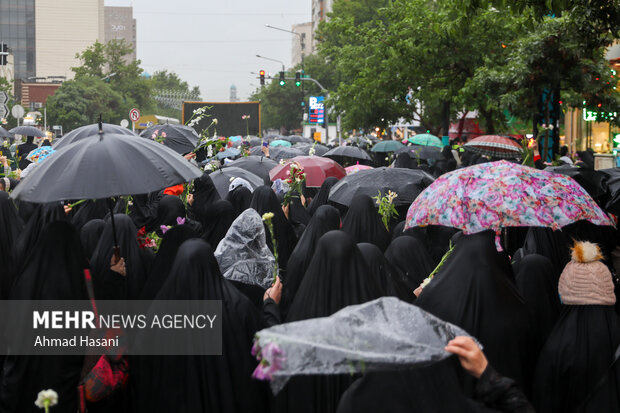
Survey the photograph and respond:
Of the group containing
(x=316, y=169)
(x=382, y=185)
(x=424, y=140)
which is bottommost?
(x=382, y=185)

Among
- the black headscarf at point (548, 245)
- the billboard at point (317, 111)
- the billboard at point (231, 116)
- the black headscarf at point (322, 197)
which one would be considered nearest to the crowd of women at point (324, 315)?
the black headscarf at point (548, 245)

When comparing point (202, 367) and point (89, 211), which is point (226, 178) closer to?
point (89, 211)

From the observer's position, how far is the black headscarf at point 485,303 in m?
4.18

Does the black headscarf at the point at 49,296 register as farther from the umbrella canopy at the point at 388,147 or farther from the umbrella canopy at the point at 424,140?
the umbrella canopy at the point at 424,140

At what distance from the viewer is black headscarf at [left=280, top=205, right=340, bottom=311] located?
5809 millimetres

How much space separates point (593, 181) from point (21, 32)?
124 m

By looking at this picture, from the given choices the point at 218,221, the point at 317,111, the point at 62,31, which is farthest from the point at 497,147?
the point at 62,31

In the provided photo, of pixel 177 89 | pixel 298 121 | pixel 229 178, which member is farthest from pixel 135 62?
pixel 229 178

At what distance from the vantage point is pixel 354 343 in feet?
7.91

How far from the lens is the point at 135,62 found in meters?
72.7

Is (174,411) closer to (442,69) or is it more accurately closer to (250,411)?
(250,411)

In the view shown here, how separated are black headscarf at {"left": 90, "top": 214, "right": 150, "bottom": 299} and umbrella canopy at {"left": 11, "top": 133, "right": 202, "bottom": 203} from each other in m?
0.80

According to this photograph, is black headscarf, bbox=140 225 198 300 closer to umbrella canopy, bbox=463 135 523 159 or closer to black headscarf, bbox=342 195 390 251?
black headscarf, bbox=342 195 390 251

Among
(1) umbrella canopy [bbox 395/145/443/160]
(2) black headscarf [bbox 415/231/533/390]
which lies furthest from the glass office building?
(2) black headscarf [bbox 415/231/533/390]
